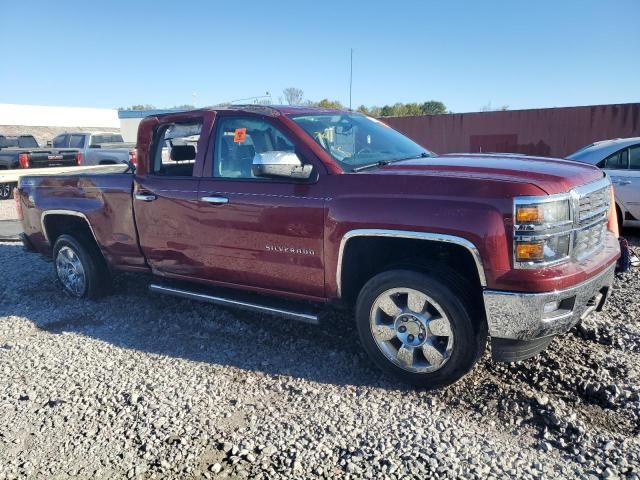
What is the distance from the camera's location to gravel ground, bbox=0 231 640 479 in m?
2.81

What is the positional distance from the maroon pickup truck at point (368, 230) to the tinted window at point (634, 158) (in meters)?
4.06

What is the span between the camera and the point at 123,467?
2840mm

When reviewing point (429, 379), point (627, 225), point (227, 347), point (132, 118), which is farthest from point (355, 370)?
point (132, 118)

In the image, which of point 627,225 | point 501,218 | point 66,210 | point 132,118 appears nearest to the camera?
point 501,218

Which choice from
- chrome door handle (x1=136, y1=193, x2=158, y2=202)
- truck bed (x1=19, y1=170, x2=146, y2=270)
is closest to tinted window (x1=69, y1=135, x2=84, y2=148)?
truck bed (x1=19, y1=170, x2=146, y2=270)

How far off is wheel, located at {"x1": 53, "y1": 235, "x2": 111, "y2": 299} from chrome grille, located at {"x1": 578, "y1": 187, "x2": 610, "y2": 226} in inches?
182

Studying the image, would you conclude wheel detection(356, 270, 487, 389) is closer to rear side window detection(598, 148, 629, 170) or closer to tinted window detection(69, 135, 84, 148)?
rear side window detection(598, 148, 629, 170)

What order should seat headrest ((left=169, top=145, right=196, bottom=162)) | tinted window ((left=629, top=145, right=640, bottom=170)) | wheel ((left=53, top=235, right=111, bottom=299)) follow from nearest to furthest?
1. seat headrest ((left=169, top=145, right=196, bottom=162))
2. wheel ((left=53, top=235, right=111, bottom=299))
3. tinted window ((left=629, top=145, right=640, bottom=170))

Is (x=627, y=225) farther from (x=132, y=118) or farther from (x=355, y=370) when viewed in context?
(x=132, y=118)

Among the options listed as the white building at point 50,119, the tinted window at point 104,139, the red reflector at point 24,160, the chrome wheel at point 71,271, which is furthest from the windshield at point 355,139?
the white building at point 50,119

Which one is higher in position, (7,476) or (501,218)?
(501,218)

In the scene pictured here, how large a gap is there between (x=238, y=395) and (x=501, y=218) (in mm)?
2050

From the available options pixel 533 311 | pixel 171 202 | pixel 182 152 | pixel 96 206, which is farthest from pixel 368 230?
pixel 96 206

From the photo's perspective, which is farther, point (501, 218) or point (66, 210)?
point (66, 210)
